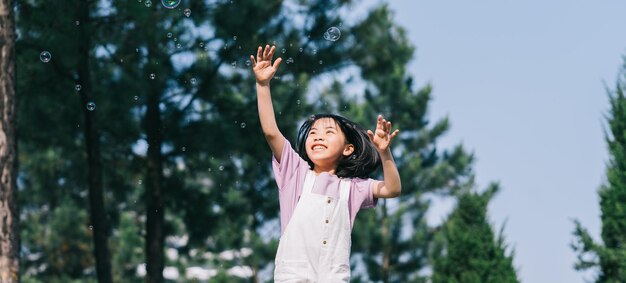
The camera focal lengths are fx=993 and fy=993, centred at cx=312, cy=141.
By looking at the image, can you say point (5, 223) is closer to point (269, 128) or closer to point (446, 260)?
point (269, 128)

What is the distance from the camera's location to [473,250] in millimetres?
14297

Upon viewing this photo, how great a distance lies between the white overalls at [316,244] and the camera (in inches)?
162

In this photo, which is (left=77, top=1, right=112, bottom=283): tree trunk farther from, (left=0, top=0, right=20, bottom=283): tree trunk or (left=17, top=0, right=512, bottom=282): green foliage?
(left=0, top=0, right=20, bottom=283): tree trunk

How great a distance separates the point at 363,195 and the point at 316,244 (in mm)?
373

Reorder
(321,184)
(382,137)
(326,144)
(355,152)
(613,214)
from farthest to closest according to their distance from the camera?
(613,214) → (355,152) → (326,144) → (321,184) → (382,137)

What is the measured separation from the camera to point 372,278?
26.4 meters

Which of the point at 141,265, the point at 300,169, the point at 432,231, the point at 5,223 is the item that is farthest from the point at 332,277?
the point at 141,265

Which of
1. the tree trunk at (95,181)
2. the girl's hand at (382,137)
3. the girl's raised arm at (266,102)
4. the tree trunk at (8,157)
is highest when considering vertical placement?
the tree trunk at (95,181)

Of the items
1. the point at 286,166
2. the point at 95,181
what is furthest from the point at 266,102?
the point at 95,181

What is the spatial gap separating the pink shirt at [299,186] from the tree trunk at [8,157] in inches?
232

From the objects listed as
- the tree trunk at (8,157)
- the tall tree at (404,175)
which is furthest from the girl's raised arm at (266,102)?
the tall tree at (404,175)

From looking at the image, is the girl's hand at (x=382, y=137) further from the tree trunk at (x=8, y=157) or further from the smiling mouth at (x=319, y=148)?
the tree trunk at (x=8, y=157)

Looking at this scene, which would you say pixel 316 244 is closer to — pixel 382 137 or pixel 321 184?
pixel 321 184

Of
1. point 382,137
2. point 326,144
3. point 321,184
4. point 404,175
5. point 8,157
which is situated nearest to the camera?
point 382,137
